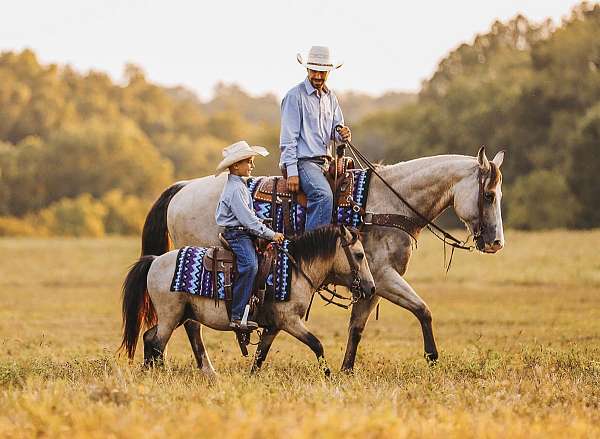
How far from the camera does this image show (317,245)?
9.78m

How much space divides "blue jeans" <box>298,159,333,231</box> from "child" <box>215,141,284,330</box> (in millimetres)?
686

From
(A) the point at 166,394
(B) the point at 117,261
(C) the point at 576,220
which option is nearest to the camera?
(A) the point at 166,394

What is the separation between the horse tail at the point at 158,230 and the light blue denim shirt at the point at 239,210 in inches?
84.6

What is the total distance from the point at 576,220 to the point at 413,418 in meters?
37.9

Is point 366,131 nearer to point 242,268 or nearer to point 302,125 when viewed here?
point 302,125

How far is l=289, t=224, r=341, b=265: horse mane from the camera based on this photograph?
9.78m

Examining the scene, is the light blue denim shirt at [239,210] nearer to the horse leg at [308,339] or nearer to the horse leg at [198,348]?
the horse leg at [308,339]

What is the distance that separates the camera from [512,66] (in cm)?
6003

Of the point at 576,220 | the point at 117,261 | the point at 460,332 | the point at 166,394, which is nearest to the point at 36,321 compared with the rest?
Result: the point at 460,332

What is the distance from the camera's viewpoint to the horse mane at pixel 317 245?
9.78m

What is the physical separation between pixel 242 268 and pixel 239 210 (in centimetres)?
52

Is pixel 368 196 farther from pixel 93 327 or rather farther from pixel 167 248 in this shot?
pixel 93 327

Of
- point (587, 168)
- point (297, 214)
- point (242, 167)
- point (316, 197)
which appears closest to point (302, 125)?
point (316, 197)

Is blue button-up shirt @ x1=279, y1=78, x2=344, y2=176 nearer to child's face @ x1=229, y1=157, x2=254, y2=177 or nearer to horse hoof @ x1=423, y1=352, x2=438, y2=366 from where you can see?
child's face @ x1=229, y1=157, x2=254, y2=177
